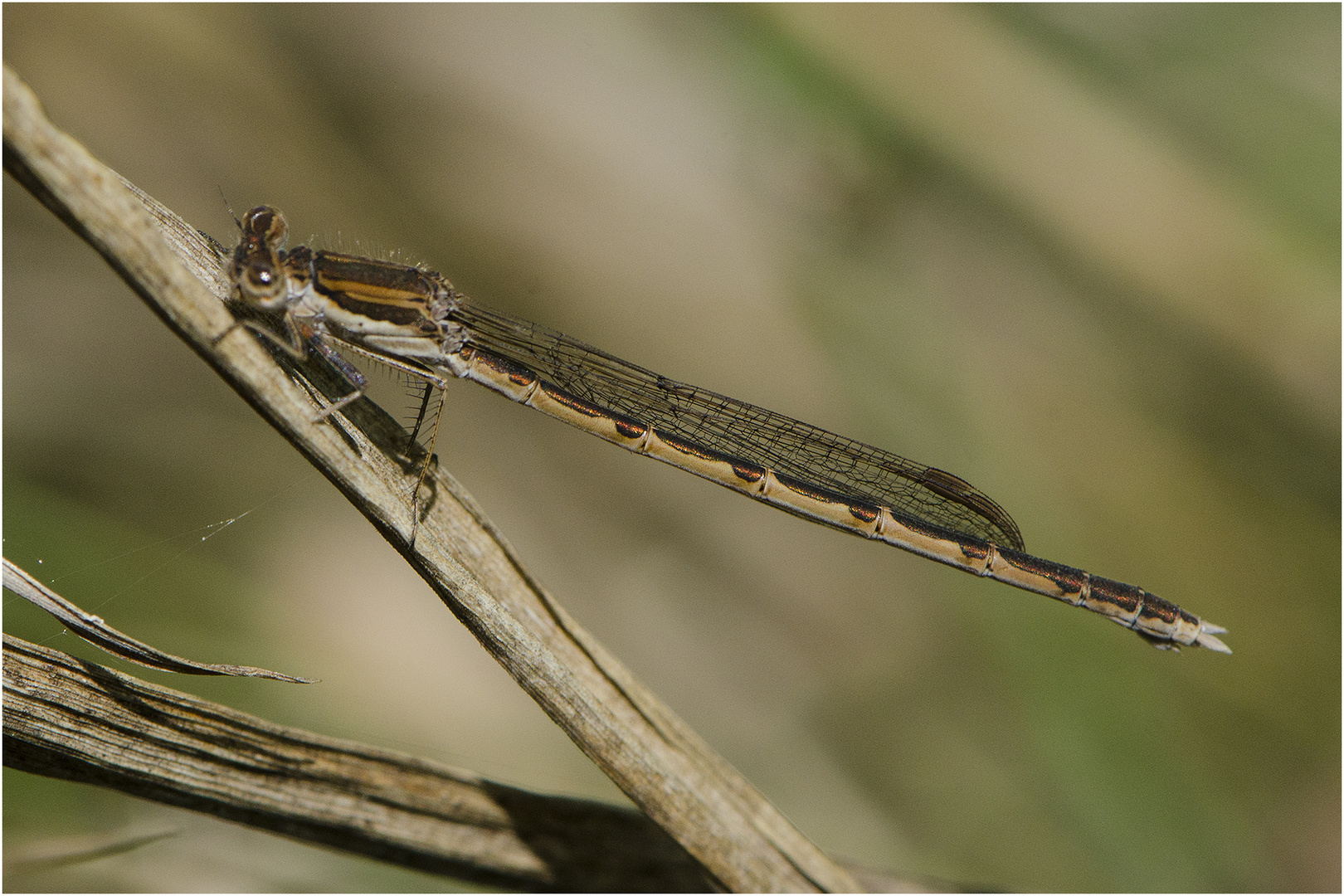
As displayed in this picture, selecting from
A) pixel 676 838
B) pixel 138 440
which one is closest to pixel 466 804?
pixel 676 838

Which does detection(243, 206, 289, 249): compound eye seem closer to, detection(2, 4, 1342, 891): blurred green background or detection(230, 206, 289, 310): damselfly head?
detection(230, 206, 289, 310): damselfly head

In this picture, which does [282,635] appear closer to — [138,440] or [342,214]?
[138,440]

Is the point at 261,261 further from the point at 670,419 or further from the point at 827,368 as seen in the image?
the point at 827,368

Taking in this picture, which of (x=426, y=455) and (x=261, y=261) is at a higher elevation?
(x=261, y=261)

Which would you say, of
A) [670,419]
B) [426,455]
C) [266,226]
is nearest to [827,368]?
[670,419]

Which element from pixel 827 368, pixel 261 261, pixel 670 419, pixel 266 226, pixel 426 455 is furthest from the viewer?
pixel 827 368
